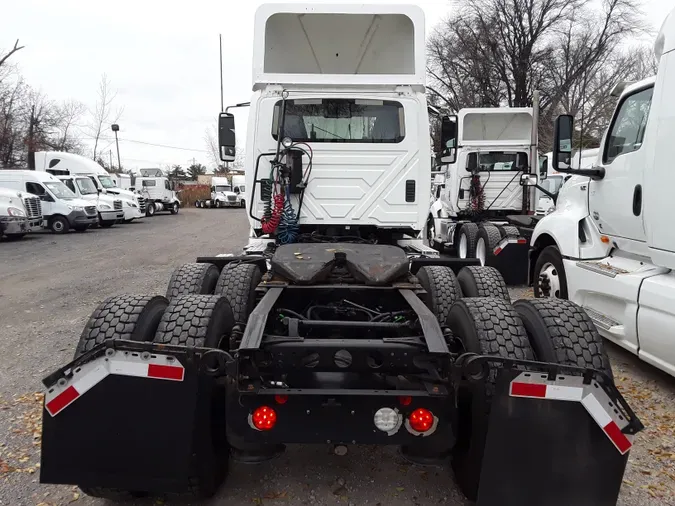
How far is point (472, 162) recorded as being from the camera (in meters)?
11.3

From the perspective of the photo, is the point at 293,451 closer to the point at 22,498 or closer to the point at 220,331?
the point at 220,331

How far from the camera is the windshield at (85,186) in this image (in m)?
21.4

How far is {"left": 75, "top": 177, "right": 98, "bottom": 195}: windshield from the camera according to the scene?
2141 cm

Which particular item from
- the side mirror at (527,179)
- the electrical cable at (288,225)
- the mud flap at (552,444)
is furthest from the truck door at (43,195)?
the mud flap at (552,444)

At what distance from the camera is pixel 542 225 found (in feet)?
20.5

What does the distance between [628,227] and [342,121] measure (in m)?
2.85

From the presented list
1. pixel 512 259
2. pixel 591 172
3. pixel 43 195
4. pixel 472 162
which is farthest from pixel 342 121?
pixel 43 195

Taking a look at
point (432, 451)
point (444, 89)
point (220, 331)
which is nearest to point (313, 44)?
point (220, 331)

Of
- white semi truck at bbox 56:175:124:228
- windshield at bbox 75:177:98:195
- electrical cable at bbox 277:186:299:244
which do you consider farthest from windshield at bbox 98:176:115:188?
electrical cable at bbox 277:186:299:244

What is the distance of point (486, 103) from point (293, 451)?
29.3 metres

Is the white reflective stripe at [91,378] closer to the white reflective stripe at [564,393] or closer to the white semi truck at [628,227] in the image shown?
the white reflective stripe at [564,393]

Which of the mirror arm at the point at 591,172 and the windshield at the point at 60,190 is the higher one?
the mirror arm at the point at 591,172

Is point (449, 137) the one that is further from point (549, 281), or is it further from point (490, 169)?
point (490, 169)

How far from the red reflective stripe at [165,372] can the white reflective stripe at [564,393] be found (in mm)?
1591
